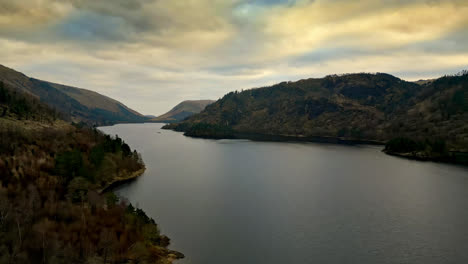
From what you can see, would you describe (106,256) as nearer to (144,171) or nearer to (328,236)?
(328,236)

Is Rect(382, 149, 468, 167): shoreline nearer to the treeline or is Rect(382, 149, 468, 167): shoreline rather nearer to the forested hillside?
the treeline

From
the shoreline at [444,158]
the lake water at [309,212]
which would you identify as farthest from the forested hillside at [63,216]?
the shoreline at [444,158]

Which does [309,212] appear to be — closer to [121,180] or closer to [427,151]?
[121,180]

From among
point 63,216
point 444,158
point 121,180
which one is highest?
point 444,158

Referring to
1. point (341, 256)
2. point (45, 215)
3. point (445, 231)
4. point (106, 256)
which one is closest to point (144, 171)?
point (45, 215)

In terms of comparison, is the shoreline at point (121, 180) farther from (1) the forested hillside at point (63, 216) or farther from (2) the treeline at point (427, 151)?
(2) the treeline at point (427, 151)

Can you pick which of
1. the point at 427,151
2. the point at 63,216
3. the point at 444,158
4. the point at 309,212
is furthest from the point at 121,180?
the point at 444,158

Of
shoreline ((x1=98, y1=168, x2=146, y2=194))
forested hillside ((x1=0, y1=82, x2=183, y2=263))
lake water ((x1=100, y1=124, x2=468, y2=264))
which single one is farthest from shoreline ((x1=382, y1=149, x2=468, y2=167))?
forested hillside ((x1=0, y1=82, x2=183, y2=263))
